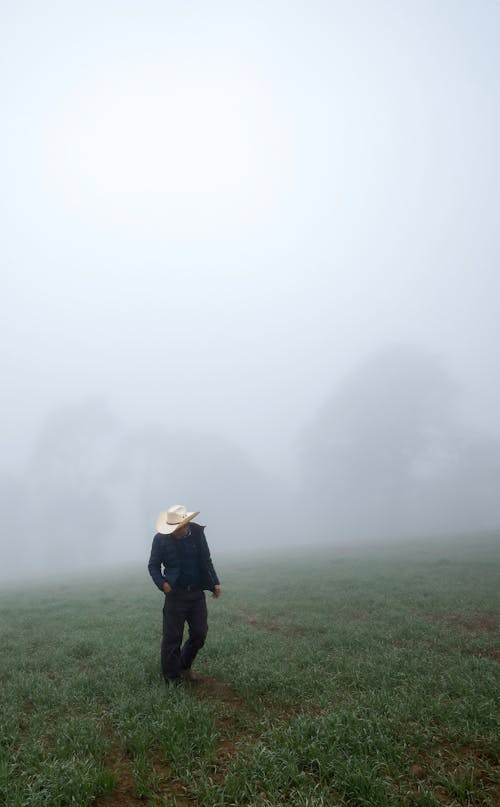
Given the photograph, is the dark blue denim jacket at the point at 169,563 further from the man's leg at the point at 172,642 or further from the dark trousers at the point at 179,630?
the man's leg at the point at 172,642

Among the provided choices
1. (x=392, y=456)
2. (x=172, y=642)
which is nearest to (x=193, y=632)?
(x=172, y=642)

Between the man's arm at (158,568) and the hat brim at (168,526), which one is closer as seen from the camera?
the man's arm at (158,568)

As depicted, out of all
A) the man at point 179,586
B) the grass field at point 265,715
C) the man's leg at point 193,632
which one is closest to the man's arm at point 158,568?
the man at point 179,586

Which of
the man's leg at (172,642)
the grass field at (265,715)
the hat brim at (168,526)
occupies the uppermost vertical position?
the hat brim at (168,526)

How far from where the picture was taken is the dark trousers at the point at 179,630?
804cm

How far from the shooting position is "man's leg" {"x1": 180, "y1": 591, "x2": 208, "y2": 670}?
8.12 metres

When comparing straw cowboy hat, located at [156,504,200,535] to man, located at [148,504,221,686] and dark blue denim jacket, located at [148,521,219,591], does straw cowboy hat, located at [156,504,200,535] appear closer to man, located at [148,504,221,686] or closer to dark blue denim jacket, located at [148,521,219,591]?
man, located at [148,504,221,686]

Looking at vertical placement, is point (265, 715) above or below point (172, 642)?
below

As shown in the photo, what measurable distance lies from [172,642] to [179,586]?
102cm

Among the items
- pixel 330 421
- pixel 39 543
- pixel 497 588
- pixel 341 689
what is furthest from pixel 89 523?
pixel 341 689

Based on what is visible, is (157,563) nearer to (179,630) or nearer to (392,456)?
(179,630)

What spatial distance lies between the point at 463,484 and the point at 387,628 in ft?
275

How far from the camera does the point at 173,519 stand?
8.20m

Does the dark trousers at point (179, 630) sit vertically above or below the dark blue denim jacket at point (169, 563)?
below
